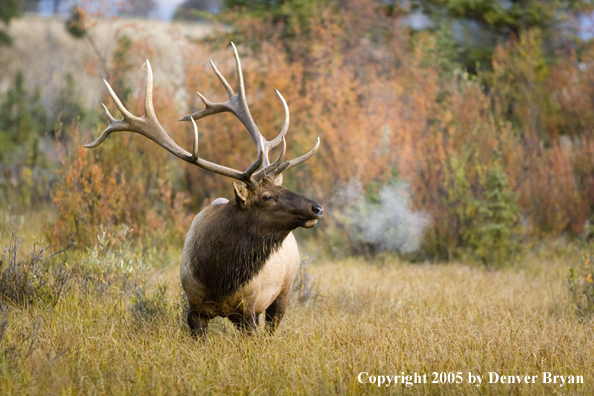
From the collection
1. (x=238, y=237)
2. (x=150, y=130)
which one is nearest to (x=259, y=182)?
(x=238, y=237)

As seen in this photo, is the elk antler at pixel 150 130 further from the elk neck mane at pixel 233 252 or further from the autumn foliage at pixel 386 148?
Answer: the autumn foliage at pixel 386 148

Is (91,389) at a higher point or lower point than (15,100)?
lower

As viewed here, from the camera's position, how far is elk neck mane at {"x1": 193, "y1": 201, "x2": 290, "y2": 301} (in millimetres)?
3557

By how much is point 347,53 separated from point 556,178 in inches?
284

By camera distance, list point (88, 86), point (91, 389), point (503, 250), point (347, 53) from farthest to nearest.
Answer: point (88, 86) → point (347, 53) → point (503, 250) → point (91, 389)

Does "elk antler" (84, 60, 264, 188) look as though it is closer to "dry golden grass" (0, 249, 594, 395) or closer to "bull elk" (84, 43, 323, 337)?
"bull elk" (84, 43, 323, 337)

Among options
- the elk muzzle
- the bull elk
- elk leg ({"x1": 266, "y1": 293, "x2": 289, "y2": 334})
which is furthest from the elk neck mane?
elk leg ({"x1": 266, "y1": 293, "x2": 289, "y2": 334})

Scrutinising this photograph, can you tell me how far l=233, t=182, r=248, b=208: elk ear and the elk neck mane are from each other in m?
0.06

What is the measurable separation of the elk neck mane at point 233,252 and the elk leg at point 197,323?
0.62 feet

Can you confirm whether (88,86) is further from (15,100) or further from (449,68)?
(449,68)

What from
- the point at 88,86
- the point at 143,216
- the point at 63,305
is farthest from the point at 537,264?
the point at 88,86

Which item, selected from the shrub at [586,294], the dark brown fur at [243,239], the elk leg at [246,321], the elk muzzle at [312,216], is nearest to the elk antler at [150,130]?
the dark brown fur at [243,239]

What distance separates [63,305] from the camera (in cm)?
412

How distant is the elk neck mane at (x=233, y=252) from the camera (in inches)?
140
